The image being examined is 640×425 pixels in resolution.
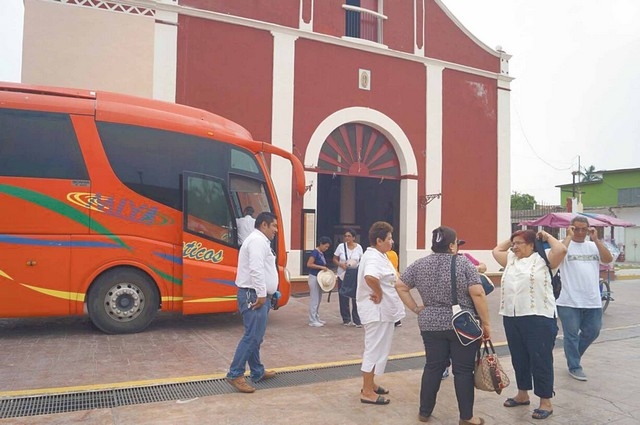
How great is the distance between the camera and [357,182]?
1975cm

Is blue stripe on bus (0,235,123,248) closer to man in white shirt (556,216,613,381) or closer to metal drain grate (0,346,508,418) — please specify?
metal drain grate (0,346,508,418)

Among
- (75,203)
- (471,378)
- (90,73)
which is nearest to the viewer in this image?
(471,378)

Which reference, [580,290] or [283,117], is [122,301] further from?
[283,117]

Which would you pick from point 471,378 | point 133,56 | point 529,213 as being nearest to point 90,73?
point 133,56

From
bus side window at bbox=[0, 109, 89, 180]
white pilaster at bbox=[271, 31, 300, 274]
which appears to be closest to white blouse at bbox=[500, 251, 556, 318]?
bus side window at bbox=[0, 109, 89, 180]

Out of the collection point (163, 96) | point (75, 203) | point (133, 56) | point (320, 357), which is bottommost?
point (320, 357)

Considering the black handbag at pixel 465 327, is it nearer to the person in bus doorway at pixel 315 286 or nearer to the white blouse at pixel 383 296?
the white blouse at pixel 383 296

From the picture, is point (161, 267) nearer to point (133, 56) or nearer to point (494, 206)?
point (133, 56)

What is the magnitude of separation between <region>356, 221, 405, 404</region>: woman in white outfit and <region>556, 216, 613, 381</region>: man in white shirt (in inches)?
89.7

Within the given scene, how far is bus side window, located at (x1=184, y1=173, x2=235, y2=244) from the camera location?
8.05 meters

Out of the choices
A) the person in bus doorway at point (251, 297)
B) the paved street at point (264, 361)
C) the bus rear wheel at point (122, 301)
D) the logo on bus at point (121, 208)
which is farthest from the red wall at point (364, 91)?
the person in bus doorway at point (251, 297)

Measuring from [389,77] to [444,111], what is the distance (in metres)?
2.29

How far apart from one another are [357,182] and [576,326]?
1408 cm

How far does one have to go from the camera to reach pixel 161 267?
26.1 feet
